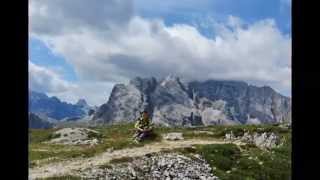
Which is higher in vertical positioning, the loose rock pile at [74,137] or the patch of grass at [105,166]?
the loose rock pile at [74,137]

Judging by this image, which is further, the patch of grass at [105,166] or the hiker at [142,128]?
the hiker at [142,128]

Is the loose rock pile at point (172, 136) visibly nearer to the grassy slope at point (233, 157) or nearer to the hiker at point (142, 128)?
the grassy slope at point (233, 157)

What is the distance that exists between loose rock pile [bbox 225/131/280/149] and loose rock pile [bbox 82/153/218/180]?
6.25m

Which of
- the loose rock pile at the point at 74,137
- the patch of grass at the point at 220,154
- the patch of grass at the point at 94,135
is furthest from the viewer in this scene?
the patch of grass at the point at 94,135

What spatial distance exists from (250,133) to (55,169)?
14.3 meters

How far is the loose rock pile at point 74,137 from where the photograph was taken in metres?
33.6

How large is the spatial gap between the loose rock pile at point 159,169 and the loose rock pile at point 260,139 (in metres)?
6.25

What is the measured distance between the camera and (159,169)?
1000 inches

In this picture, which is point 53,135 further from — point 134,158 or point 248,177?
point 248,177

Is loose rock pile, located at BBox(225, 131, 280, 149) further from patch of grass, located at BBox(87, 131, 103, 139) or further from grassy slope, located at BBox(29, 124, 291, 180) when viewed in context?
patch of grass, located at BBox(87, 131, 103, 139)

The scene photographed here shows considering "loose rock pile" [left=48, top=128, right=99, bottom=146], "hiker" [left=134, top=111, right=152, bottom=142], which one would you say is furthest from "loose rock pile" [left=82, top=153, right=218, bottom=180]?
"loose rock pile" [left=48, top=128, right=99, bottom=146]

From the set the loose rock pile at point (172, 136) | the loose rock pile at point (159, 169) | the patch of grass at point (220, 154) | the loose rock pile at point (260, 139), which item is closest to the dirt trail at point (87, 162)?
the loose rock pile at point (159, 169)

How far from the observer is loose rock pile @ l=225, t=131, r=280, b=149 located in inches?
1251
